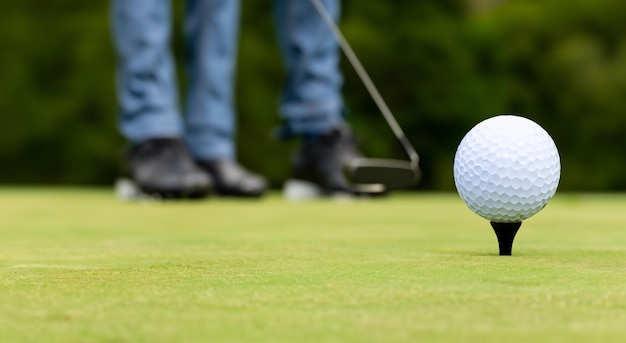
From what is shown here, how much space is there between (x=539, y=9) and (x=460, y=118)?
191 cm

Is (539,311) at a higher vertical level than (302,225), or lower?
higher

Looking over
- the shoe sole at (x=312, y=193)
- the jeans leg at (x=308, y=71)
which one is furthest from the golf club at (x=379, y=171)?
the jeans leg at (x=308, y=71)

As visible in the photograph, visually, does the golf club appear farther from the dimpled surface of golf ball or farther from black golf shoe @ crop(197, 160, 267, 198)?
the dimpled surface of golf ball

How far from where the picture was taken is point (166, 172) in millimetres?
5621

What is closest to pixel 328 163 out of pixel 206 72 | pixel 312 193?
pixel 312 193

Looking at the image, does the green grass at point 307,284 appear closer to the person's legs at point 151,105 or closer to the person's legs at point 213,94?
the person's legs at point 151,105

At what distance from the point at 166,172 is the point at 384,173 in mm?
1239

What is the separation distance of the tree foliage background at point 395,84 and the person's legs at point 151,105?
6752 mm

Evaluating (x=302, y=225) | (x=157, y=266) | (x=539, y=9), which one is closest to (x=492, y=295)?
(x=157, y=266)

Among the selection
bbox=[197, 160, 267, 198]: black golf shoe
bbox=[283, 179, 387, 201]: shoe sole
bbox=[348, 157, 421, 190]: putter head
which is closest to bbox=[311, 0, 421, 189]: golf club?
bbox=[348, 157, 421, 190]: putter head

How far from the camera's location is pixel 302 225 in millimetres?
4125

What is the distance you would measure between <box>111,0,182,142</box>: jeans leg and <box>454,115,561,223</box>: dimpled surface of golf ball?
10.6 ft

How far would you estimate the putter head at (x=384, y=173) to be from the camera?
552 centimetres

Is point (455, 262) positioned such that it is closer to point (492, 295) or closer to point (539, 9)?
point (492, 295)
